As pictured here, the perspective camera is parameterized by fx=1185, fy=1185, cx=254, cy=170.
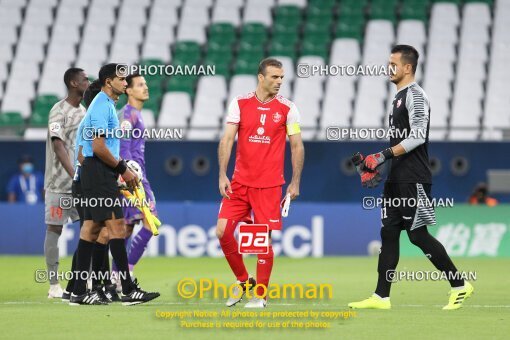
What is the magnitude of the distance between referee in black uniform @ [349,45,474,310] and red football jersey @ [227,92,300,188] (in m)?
0.85

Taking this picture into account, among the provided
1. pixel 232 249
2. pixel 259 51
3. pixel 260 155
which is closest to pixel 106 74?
pixel 260 155

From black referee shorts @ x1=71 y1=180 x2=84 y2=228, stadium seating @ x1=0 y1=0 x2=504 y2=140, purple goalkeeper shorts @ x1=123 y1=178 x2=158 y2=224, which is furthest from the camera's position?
→ stadium seating @ x1=0 y1=0 x2=504 y2=140

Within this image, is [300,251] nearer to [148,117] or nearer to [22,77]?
[148,117]

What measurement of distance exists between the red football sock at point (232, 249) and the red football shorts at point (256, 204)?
0.10 meters

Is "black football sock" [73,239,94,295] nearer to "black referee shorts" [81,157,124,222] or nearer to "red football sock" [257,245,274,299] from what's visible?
"black referee shorts" [81,157,124,222]

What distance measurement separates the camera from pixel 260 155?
10984 mm

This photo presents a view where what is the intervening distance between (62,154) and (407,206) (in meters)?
3.81

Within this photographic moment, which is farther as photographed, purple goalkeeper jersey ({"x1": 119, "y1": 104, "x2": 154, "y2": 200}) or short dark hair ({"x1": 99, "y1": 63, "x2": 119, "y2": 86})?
purple goalkeeper jersey ({"x1": 119, "y1": 104, "x2": 154, "y2": 200})

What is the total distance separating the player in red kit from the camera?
1093 centimetres

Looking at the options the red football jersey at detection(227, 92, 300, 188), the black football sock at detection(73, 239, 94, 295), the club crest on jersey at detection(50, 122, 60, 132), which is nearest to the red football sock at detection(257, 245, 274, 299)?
the red football jersey at detection(227, 92, 300, 188)

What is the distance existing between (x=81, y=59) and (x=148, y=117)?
3.52 m

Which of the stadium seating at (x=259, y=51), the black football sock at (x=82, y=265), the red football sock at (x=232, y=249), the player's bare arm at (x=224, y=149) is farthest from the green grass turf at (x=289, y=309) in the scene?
the stadium seating at (x=259, y=51)

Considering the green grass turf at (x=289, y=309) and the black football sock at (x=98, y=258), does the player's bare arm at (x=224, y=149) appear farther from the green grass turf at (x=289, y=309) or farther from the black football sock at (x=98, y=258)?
the black football sock at (x=98, y=258)

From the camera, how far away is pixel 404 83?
431 inches
